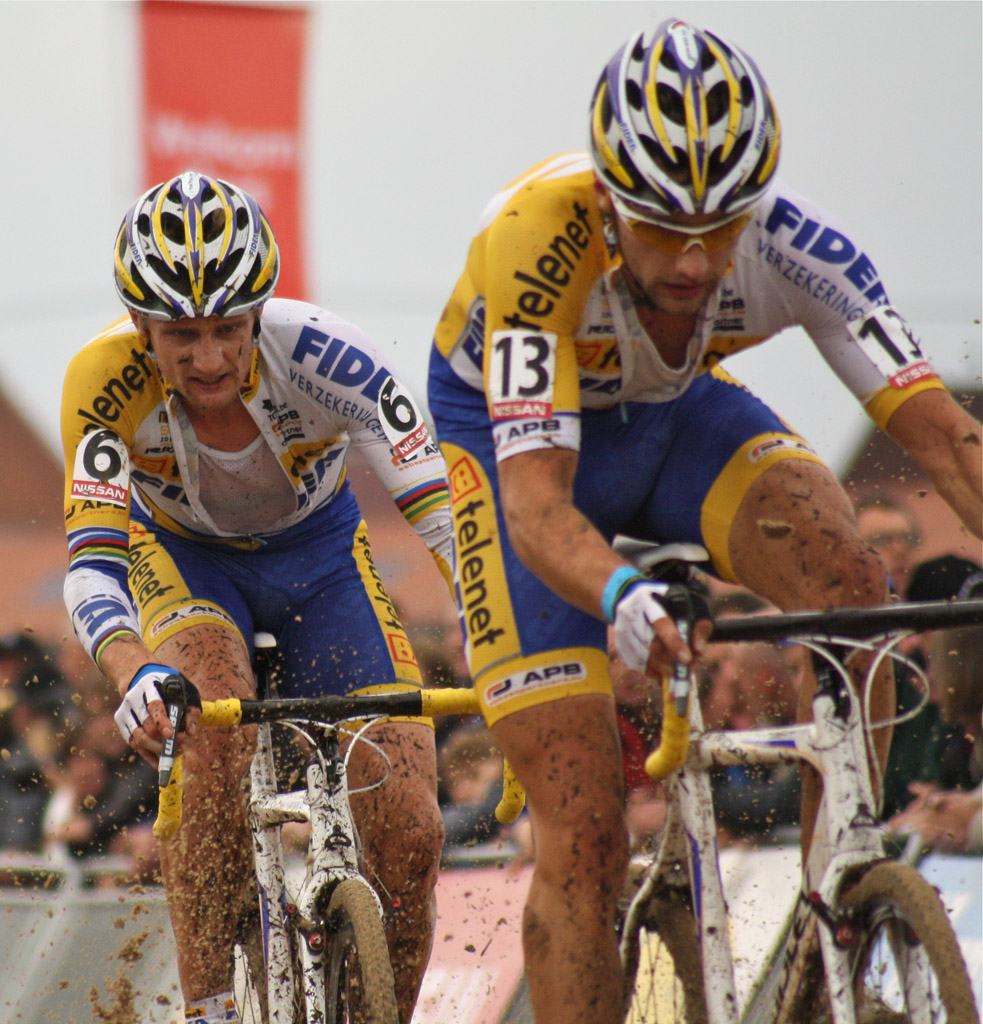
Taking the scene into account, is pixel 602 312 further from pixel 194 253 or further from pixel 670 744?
pixel 194 253

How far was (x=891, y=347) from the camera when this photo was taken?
9.98ft

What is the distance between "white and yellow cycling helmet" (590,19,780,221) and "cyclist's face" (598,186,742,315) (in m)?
0.06

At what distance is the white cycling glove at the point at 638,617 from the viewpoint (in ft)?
7.97

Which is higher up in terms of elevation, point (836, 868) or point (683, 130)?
point (683, 130)

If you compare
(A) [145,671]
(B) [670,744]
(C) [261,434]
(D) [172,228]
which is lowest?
(B) [670,744]

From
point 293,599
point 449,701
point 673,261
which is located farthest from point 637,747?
point 673,261

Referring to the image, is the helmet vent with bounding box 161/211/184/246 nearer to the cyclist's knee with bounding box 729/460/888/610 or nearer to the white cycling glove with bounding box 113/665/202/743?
the white cycling glove with bounding box 113/665/202/743

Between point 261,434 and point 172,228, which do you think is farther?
point 261,434

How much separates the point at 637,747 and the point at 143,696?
7.63ft

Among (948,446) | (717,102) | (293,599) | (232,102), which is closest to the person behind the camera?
(717,102)

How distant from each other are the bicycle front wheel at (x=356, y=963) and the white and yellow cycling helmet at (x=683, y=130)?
5.67 ft

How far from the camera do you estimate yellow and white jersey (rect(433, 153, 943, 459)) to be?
9.47 ft

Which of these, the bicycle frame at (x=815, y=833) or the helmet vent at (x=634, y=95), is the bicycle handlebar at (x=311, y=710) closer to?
the bicycle frame at (x=815, y=833)

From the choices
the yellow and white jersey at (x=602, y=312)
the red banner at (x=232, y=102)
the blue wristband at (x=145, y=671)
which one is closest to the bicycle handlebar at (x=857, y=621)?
the yellow and white jersey at (x=602, y=312)
